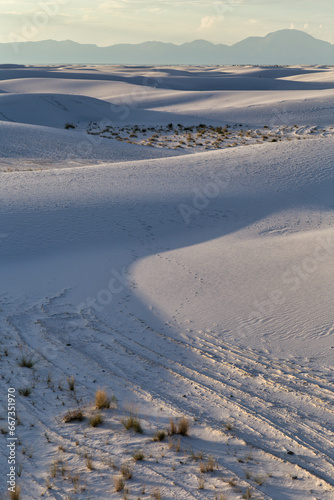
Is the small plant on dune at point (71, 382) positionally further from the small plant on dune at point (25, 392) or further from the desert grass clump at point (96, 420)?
the desert grass clump at point (96, 420)

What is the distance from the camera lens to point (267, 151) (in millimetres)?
15133

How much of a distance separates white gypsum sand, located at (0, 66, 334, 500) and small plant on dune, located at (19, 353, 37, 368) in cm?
1

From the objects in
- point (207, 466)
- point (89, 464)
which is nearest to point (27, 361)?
point (89, 464)

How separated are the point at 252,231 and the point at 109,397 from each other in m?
6.48

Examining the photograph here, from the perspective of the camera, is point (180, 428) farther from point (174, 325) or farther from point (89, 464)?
point (174, 325)

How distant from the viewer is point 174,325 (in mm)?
6715

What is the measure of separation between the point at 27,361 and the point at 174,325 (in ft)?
6.81

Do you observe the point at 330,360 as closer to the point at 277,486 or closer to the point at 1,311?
the point at 277,486

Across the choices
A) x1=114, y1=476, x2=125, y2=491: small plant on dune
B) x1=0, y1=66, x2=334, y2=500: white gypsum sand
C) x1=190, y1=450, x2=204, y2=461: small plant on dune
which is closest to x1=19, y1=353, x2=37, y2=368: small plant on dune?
x1=0, y1=66, x2=334, y2=500: white gypsum sand

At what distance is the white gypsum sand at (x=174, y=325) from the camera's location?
3939 millimetres

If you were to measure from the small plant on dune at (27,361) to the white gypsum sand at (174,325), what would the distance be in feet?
0.04

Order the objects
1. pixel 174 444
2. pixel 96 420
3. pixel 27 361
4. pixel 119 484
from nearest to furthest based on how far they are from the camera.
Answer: pixel 119 484, pixel 174 444, pixel 96 420, pixel 27 361

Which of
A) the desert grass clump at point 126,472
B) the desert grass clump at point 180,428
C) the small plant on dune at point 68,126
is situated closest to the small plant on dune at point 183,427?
the desert grass clump at point 180,428

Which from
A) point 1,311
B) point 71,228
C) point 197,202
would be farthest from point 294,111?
point 1,311
